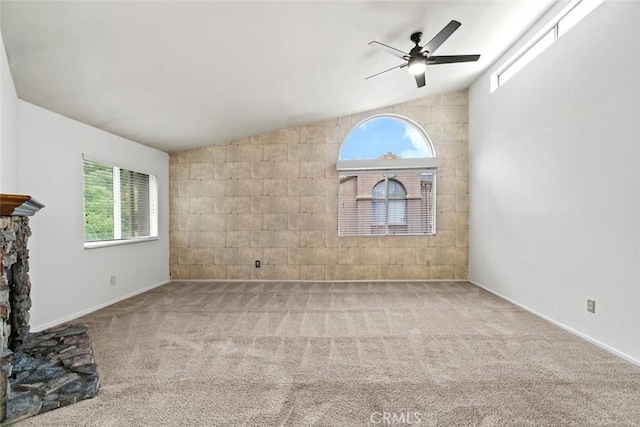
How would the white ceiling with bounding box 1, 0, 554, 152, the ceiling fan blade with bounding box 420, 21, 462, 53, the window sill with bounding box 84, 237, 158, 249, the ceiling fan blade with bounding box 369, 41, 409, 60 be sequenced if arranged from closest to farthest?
the white ceiling with bounding box 1, 0, 554, 152 → the ceiling fan blade with bounding box 420, 21, 462, 53 → the ceiling fan blade with bounding box 369, 41, 409, 60 → the window sill with bounding box 84, 237, 158, 249

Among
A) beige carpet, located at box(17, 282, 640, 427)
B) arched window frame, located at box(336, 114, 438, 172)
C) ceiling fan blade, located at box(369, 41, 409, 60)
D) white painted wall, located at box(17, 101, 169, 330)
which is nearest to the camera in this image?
beige carpet, located at box(17, 282, 640, 427)

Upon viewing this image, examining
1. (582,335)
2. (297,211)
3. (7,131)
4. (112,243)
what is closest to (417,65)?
(297,211)

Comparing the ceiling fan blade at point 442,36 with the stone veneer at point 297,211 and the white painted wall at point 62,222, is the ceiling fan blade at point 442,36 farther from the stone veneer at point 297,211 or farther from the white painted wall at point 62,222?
the white painted wall at point 62,222

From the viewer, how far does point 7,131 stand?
89.4 inches

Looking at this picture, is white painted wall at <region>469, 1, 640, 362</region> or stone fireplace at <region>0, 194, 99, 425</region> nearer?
stone fireplace at <region>0, 194, 99, 425</region>

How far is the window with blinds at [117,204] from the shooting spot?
3428 millimetres

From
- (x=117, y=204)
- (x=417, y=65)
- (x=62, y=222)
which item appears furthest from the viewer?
(x=117, y=204)

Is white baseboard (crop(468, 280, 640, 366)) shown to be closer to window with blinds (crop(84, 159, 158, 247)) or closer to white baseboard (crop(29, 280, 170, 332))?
white baseboard (crop(29, 280, 170, 332))

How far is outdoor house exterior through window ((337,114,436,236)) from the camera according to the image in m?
4.79

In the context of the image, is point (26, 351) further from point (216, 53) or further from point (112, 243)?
point (216, 53)

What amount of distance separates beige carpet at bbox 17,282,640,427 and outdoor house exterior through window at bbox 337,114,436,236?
1.74 metres

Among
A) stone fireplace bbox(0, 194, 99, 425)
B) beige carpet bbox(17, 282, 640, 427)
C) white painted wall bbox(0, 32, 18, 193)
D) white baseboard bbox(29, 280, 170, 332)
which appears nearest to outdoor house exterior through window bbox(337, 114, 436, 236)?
beige carpet bbox(17, 282, 640, 427)

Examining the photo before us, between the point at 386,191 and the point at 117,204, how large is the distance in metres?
4.26

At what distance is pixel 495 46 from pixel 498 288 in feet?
11.1
